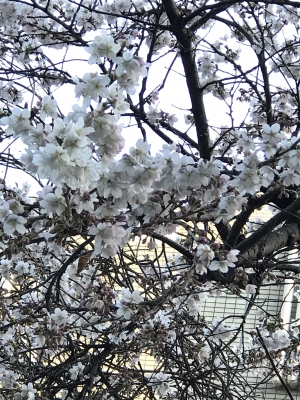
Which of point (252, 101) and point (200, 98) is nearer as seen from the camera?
point (200, 98)

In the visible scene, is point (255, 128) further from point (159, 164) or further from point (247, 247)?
point (159, 164)

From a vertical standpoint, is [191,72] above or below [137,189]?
above

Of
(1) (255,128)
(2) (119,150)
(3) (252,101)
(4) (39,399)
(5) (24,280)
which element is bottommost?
(4) (39,399)

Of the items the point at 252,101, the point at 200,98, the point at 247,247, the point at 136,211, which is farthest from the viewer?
the point at 252,101

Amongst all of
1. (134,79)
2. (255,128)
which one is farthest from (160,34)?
(134,79)

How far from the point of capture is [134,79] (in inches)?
75.1

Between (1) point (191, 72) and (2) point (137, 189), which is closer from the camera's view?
(2) point (137, 189)

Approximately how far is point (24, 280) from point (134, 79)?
246cm

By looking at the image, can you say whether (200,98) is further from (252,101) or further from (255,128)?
(252,101)

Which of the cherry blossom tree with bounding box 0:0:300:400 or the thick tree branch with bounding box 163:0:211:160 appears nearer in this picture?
the cherry blossom tree with bounding box 0:0:300:400

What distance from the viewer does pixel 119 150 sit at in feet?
5.74

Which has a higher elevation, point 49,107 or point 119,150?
point 49,107

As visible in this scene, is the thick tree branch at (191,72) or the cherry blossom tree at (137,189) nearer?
the cherry blossom tree at (137,189)

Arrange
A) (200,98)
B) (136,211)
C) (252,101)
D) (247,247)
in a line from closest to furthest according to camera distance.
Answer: (136,211), (247,247), (200,98), (252,101)
